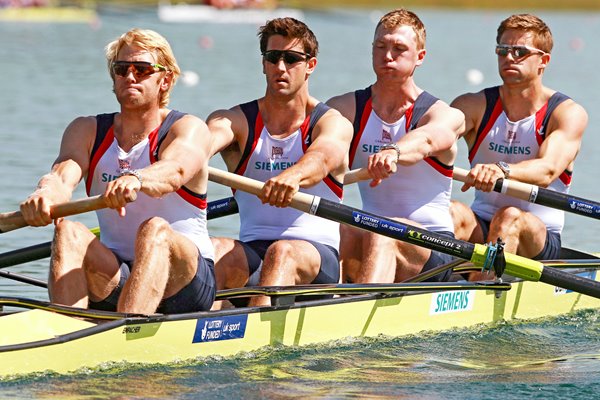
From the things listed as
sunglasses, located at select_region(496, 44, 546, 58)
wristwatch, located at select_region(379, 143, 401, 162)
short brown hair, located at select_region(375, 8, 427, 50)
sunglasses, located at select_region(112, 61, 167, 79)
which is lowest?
wristwatch, located at select_region(379, 143, 401, 162)

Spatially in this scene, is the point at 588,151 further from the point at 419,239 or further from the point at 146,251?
the point at 146,251

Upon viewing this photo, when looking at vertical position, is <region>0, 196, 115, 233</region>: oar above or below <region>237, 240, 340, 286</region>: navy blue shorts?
above

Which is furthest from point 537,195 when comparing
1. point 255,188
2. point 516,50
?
point 255,188

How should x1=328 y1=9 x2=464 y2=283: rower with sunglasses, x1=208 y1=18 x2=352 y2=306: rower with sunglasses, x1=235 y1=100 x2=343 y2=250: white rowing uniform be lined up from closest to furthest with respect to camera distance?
x1=208 y1=18 x2=352 y2=306: rower with sunglasses < x1=235 y1=100 x2=343 y2=250: white rowing uniform < x1=328 y1=9 x2=464 y2=283: rower with sunglasses

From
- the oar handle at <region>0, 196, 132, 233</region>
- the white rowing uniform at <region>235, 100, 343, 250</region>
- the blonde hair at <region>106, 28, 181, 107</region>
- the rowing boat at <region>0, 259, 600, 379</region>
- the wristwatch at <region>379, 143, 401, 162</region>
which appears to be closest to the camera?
the rowing boat at <region>0, 259, 600, 379</region>

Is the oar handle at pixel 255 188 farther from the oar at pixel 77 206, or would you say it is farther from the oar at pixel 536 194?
the oar at pixel 536 194

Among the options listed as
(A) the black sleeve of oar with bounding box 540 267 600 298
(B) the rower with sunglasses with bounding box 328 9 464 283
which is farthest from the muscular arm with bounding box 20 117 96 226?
(A) the black sleeve of oar with bounding box 540 267 600 298

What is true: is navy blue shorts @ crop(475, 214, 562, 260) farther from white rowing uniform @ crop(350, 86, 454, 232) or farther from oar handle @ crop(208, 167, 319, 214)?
oar handle @ crop(208, 167, 319, 214)

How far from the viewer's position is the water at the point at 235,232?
20.0 ft

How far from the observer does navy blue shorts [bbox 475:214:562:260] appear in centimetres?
824

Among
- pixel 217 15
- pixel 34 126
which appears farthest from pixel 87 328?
pixel 217 15

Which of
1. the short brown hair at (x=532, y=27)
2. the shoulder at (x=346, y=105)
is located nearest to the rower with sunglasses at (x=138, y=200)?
the shoulder at (x=346, y=105)

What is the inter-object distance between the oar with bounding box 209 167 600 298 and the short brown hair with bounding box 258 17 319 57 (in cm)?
83

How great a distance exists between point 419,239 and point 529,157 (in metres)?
1.70
